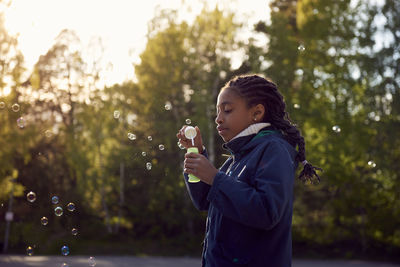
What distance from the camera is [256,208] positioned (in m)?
1.54

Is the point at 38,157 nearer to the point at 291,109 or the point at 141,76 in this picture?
the point at 141,76

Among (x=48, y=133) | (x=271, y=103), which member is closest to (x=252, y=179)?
(x=271, y=103)

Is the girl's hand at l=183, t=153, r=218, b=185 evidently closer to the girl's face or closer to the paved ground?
the girl's face

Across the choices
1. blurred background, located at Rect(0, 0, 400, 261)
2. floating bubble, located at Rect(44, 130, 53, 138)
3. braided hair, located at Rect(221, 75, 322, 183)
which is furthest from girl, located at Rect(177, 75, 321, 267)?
floating bubble, located at Rect(44, 130, 53, 138)

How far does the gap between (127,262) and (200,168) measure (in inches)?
436

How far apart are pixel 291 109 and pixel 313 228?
11.4 ft

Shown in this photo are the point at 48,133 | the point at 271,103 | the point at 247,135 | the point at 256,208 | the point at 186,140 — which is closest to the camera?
the point at 256,208

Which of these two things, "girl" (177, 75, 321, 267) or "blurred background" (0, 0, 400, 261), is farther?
"blurred background" (0, 0, 400, 261)

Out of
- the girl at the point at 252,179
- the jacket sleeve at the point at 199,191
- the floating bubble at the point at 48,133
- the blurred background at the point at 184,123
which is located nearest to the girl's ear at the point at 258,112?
the girl at the point at 252,179

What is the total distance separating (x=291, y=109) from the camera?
40.7 ft

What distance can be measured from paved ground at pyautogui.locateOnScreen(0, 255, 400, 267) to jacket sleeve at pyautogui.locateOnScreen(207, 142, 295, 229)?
1034cm

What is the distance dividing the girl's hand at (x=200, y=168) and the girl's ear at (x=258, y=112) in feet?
0.97

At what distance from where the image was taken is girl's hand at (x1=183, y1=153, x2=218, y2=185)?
1.68 m

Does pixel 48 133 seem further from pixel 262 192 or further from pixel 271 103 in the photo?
pixel 262 192
